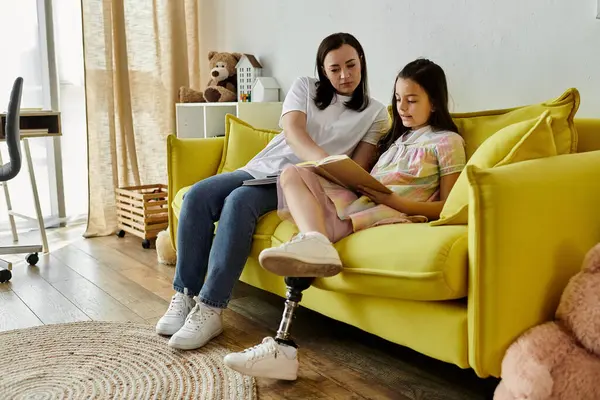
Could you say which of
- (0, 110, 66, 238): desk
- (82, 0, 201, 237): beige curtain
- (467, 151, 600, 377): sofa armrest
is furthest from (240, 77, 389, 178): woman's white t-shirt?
(82, 0, 201, 237): beige curtain

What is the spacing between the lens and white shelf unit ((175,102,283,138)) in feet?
10.3

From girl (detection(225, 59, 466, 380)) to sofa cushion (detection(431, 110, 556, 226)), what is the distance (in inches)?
5.9

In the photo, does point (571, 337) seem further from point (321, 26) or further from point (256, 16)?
point (256, 16)

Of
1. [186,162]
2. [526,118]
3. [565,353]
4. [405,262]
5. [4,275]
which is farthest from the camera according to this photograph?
[4,275]

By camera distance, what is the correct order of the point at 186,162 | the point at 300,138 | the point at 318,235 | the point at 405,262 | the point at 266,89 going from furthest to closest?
1. the point at 266,89
2. the point at 186,162
3. the point at 300,138
4. the point at 318,235
5. the point at 405,262

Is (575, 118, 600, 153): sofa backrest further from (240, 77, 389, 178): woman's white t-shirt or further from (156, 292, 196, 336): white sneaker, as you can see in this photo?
(156, 292, 196, 336): white sneaker

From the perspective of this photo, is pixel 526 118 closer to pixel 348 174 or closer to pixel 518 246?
pixel 348 174

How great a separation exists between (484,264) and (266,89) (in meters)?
2.13

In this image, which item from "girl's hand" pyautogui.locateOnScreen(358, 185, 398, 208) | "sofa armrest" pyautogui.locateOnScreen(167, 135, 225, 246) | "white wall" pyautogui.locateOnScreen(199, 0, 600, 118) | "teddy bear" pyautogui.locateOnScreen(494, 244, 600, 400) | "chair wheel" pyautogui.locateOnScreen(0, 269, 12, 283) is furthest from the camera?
"chair wheel" pyautogui.locateOnScreen(0, 269, 12, 283)

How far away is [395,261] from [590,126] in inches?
29.0

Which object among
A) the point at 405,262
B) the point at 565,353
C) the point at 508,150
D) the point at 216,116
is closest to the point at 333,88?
the point at 508,150

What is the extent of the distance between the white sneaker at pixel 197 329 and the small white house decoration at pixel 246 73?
173 centimetres

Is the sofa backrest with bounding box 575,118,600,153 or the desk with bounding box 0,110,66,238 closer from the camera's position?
the sofa backrest with bounding box 575,118,600,153

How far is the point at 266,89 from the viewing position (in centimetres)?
319
